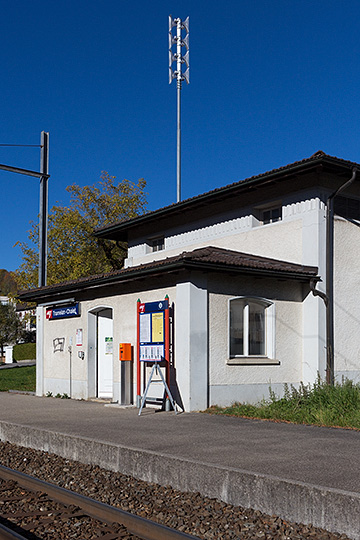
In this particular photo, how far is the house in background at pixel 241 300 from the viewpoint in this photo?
42.4 feet

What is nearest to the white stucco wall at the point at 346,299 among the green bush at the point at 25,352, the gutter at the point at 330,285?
the gutter at the point at 330,285

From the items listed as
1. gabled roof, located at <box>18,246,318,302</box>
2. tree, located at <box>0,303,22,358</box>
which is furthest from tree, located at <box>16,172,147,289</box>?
tree, located at <box>0,303,22,358</box>

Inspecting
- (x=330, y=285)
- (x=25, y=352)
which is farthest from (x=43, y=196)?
(x=25, y=352)

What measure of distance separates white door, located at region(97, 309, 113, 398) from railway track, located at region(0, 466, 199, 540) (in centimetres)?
875

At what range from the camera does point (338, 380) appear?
14.9 m

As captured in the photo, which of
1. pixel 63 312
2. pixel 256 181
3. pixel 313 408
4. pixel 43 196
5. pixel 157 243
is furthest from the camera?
pixel 157 243

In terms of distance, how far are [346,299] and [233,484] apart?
9.65 meters

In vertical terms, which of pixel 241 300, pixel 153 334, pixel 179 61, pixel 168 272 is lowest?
pixel 153 334

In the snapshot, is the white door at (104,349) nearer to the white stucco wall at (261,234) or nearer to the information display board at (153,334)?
the information display board at (153,334)

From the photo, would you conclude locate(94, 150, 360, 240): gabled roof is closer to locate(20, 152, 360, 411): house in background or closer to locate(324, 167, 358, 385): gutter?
locate(20, 152, 360, 411): house in background

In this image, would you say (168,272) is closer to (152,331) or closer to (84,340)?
(152,331)

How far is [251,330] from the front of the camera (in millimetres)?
13984

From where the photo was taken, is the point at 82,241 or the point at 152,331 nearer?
the point at 152,331

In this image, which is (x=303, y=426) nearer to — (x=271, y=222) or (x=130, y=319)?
(x=130, y=319)
